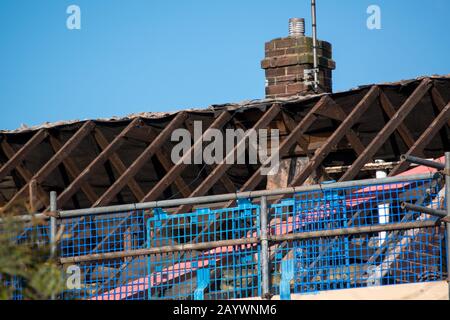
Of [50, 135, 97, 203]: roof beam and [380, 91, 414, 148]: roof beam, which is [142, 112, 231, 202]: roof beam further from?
[380, 91, 414, 148]: roof beam

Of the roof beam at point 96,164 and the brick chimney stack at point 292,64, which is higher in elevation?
the brick chimney stack at point 292,64

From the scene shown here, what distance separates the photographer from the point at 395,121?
47.6 feet

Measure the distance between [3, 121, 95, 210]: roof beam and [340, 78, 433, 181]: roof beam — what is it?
4960 millimetres

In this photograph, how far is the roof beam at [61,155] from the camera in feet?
51.4

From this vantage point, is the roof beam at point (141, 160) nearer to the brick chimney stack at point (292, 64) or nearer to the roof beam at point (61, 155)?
the roof beam at point (61, 155)

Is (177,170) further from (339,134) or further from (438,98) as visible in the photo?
(438,98)

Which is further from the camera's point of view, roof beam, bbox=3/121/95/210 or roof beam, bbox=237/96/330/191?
roof beam, bbox=3/121/95/210

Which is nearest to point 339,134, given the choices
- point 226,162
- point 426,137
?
point 426,137

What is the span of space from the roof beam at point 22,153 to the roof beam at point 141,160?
6.88 feet

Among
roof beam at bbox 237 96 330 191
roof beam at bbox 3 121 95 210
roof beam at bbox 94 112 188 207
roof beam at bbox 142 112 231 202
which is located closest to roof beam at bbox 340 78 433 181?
roof beam at bbox 237 96 330 191

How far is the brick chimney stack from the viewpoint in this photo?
1866cm

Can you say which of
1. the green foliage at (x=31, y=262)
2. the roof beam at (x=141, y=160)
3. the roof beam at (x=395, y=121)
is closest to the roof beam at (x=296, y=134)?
the roof beam at (x=395, y=121)
